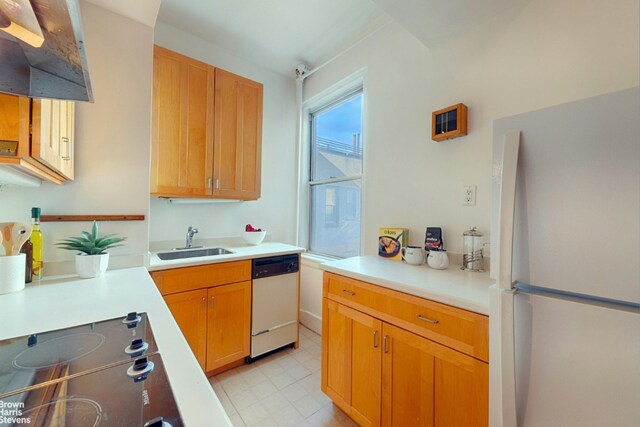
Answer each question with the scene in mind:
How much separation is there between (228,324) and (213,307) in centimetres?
19

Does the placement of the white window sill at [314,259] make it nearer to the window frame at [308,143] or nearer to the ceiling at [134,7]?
the window frame at [308,143]

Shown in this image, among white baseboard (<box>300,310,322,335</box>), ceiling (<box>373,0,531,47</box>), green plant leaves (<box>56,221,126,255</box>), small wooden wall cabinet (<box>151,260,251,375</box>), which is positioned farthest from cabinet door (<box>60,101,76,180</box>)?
white baseboard (<box>300,310,322,335</box>)

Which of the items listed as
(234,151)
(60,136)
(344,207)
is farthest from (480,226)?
(60,136)

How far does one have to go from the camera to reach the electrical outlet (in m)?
1.54

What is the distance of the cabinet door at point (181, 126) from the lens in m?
1.88

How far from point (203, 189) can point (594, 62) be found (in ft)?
8.02

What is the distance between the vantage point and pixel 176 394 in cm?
50

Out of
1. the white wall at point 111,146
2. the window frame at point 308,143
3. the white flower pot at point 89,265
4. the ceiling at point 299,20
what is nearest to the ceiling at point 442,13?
the ceiling at point 299,20

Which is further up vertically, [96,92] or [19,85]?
[96,92]

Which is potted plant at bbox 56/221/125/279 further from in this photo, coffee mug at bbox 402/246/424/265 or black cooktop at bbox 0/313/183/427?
coffee mug at bbox 402/246/424/265

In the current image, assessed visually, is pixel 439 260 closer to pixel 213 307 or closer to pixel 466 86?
pixel 466 86

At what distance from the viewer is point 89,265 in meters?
1.28

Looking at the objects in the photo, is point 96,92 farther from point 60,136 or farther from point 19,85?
point 19,85

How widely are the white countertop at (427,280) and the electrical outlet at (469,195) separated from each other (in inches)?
15.8
